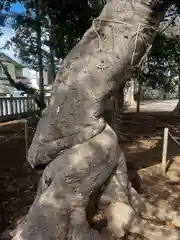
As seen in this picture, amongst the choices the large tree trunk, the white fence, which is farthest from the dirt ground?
the white fence

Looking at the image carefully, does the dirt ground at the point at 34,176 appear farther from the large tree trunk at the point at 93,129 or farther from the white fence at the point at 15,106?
the white fence at the point at 15,106

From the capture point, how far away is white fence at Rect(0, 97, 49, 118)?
12.7 m

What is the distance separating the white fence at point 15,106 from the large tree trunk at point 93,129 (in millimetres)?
9497

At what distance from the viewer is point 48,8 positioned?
→ 737 centimetres

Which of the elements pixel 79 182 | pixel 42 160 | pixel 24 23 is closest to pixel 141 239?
pixel 79 182

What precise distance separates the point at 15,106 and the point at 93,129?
36.5 ft

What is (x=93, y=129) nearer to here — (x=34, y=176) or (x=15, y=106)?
(x=34, y=176)

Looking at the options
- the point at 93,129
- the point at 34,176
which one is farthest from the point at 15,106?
the point at 93,129

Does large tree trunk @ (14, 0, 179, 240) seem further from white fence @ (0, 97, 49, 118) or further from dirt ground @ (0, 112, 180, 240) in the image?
white fence @ (0, 97, 49, 118)

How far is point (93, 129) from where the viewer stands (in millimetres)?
3064

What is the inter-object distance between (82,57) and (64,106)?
1.93ft

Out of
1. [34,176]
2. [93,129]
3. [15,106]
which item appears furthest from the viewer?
[15,106]

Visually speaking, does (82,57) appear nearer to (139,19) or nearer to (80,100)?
(80,100)

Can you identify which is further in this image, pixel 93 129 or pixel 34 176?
pixel 34 176
